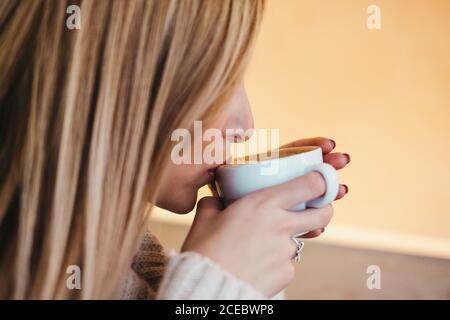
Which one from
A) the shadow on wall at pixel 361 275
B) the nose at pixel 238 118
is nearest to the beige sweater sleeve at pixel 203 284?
the nose at pixel 238 118

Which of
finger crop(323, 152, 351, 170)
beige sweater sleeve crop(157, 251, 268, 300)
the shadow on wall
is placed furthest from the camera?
the shadow on wall

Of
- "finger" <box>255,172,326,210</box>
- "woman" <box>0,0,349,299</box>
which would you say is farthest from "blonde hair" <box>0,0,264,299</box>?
"finger" <box>255,172,326,210</box>

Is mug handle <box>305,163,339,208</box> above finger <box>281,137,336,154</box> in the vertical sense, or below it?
below

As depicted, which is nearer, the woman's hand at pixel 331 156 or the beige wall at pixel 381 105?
the woman's hand at pixel 331 156

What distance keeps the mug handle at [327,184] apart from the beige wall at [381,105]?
120cm

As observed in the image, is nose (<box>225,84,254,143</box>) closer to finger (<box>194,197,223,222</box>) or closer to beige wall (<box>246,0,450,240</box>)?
finger (<box>194,197,223,222</box>)

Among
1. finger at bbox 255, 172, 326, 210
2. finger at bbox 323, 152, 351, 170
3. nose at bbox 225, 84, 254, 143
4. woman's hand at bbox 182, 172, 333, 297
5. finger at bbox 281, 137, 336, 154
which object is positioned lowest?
woman's hand at bbox 182, 172, 333, 297

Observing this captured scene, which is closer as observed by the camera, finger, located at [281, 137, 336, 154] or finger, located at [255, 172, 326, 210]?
finger, located at [255, 172, 326, 210]

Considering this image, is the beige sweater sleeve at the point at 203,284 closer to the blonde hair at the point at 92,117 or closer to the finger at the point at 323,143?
the blonde hair at the point at 92,117

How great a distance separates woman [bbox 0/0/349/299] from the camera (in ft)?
1.44

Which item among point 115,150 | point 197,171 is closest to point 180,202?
point 197,171

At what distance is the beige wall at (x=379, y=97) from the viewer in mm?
1673

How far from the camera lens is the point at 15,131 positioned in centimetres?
48

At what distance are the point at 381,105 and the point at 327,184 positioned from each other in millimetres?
1305
